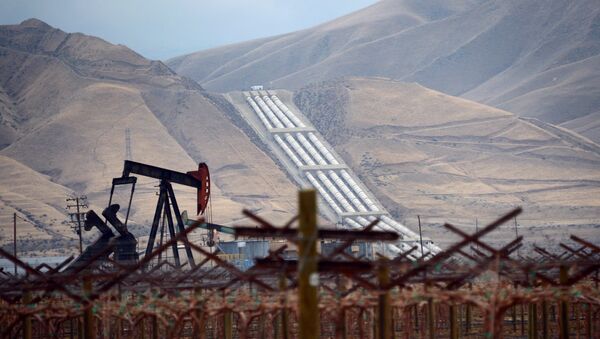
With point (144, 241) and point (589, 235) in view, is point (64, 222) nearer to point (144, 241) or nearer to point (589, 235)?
point (144, 241)

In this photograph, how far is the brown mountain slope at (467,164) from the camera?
15100 cm

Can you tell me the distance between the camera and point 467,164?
177000 millimetres

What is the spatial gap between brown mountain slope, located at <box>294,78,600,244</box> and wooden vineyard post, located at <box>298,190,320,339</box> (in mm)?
113333

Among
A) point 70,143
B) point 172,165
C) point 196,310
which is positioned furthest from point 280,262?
point 70,143

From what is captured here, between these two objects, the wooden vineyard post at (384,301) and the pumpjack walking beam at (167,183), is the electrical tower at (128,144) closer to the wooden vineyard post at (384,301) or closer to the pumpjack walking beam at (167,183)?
the pumpjack walking beam at (167,183)

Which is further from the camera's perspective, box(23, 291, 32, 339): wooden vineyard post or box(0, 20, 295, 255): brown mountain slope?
box(0, 20, 295, 255): brown mountain slope

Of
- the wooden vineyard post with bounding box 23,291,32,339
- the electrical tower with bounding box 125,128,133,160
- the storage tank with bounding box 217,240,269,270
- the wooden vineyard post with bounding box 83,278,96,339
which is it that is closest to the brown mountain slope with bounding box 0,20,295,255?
the electrical tower with bounding box 125,128,133,160

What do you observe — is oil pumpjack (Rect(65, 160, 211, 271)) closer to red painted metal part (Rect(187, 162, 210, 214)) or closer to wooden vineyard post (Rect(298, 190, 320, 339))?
red painted metal part (Rect(187, 162, 210, 214))

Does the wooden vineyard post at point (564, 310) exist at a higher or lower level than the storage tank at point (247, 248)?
lower

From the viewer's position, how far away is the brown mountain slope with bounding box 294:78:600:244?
151000mm

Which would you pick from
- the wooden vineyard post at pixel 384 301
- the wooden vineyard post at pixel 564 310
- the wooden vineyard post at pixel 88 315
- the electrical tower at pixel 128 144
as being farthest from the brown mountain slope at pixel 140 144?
the wooden vineyard post at pixel 384 301

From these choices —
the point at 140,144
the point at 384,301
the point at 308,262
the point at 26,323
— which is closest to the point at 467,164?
the point at 140,144

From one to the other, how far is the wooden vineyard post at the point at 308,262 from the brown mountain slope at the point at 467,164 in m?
113

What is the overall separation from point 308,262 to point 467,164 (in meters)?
159
